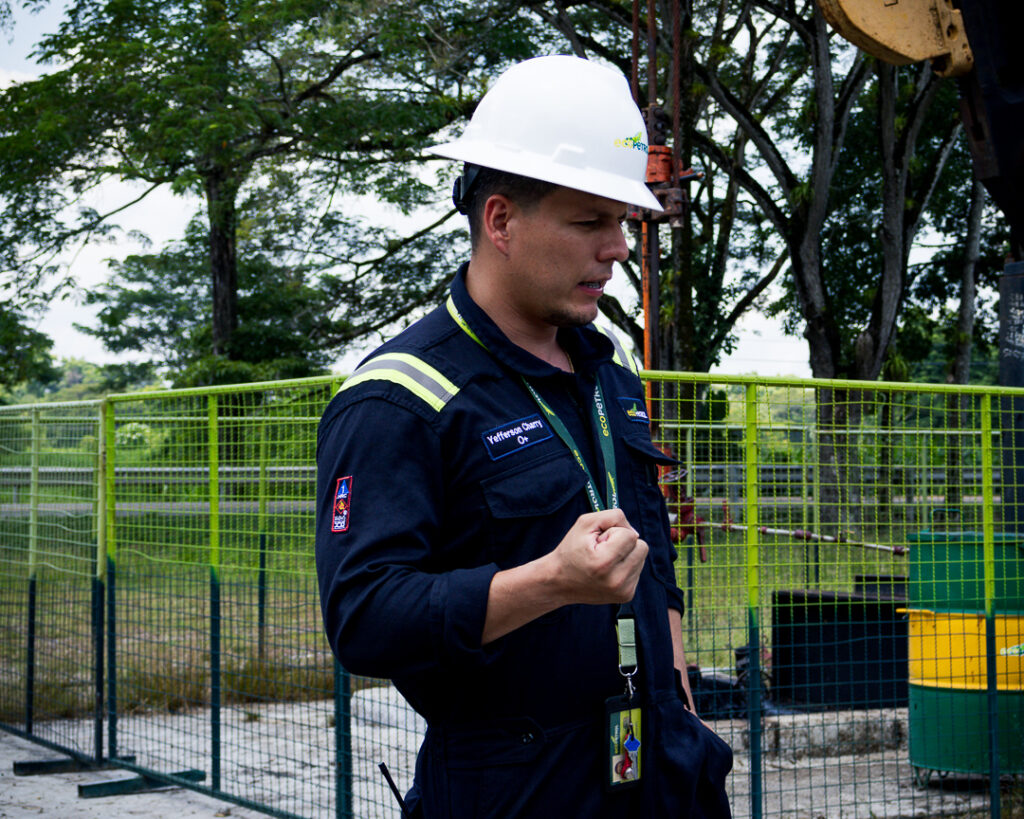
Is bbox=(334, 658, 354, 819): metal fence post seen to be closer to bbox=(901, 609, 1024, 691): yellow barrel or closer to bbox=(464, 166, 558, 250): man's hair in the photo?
bbox=(901, 609, 1024, 691): yellow barrel

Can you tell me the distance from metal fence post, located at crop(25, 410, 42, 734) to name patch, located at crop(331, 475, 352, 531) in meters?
5.82

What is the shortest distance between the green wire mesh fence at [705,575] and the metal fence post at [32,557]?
2 cm

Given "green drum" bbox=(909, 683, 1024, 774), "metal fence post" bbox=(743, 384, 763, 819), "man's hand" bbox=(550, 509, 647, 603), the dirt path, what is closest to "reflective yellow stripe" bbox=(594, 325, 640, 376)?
"man's hand" bbox=(550, 509, 647, 603)

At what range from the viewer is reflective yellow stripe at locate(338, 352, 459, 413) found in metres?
1.93

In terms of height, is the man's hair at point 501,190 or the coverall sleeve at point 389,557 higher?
the man's hair at point 501,190

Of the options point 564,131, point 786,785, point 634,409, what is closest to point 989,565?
point 786,785

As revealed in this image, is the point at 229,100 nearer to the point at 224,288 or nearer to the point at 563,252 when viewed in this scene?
the point at 224,288

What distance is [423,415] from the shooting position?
190 cm

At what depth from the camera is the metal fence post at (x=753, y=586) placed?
15.3ft

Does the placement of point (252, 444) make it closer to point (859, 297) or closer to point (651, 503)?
point (651, 503)

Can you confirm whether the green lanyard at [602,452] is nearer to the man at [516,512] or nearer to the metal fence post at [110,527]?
the man at [516,512]

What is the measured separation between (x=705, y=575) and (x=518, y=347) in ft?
10.1

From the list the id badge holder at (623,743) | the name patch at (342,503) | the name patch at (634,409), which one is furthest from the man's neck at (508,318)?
the id badge holder at (623,743)

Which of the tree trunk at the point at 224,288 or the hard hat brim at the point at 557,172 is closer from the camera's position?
the hard hat brim at the point at 557,172
